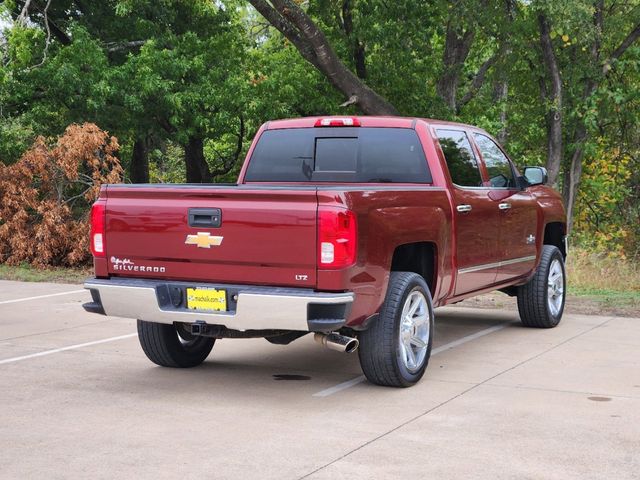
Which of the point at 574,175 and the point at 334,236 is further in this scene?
the point at 574,175

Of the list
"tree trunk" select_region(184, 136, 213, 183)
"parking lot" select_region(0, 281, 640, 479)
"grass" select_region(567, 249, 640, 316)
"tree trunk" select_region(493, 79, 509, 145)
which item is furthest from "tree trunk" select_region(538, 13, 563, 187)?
"parking lot" select_region(0, 281, 640, 479)

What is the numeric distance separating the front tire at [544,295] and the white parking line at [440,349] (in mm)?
360

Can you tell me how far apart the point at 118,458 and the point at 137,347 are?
12.7ft

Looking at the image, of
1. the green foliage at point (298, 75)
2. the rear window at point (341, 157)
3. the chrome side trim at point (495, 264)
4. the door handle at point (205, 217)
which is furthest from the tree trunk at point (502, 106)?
the door handle at point (205, 217)

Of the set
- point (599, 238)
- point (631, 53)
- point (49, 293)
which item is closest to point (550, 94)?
point (631, 53)

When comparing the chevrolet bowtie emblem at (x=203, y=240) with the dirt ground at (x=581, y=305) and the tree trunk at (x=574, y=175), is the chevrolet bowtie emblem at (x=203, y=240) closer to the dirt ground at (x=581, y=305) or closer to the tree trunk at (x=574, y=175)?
the dirt ground at (x=581, y=305)

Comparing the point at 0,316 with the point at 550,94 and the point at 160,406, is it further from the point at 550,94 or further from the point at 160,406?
the point at 550,94

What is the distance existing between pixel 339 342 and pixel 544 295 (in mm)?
3928

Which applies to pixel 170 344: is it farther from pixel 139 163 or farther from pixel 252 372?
pixel 139 163

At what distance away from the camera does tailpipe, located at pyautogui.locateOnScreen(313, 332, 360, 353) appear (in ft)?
22.5

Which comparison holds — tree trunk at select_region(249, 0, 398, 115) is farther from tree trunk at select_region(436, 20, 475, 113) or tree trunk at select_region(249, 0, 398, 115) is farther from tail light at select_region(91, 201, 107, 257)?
tail light at select_region(91, 201, 107, 257)

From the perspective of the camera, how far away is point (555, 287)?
10.6 metres

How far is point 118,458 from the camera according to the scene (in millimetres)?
5395

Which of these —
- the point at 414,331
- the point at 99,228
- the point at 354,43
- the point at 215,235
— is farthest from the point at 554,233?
the point at 354,43
